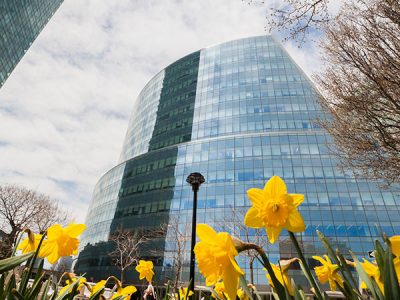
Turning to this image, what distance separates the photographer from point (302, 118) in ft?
154

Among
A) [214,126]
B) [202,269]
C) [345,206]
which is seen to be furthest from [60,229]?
[214,126]

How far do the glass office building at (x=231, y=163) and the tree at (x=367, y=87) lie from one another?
2173 cm

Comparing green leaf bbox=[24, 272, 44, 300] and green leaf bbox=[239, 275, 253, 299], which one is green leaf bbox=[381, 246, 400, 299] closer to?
green leaf bbox=[239, 275, 253, 299]

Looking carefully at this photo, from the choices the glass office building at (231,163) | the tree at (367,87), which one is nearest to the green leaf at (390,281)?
the tree at (367,87)

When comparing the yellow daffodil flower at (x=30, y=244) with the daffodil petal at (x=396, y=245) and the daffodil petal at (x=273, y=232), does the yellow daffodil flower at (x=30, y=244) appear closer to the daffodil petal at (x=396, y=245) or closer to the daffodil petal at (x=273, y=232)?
the daffodil petal at (x=273, y=232)

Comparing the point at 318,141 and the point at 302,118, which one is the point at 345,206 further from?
the point at 302,118

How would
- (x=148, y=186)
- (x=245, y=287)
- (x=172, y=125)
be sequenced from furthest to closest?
(x=172, y=125) < (x=148, y=186) < (x=245, y=287)

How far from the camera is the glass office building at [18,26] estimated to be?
56250 mm

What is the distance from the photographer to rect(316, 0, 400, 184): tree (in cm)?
791

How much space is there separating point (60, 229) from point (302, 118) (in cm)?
4995

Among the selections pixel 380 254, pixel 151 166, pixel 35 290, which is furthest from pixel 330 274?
pixel 151 166

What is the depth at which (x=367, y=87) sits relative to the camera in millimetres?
8812

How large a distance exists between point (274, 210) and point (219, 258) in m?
0.38

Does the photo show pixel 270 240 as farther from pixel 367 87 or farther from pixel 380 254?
pixel 367 87
